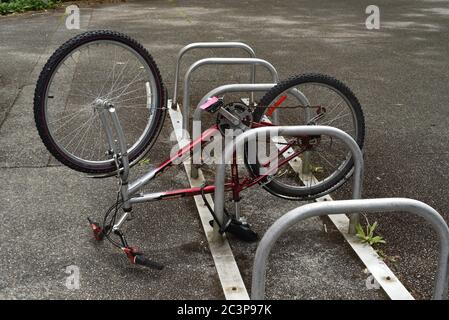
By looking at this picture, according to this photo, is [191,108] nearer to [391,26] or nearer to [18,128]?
[18,128]

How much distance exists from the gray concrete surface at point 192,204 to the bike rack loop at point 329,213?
0.78 metres

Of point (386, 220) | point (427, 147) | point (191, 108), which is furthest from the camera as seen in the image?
point (191, 108)

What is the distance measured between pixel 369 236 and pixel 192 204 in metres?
1.33

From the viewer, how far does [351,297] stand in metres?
2.94

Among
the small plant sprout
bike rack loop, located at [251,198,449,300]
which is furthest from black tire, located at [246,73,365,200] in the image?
bike rack loop, located at [251,198,449,300]

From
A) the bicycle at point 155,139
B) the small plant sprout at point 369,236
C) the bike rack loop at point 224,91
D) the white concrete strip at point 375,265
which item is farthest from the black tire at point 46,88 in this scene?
the small plant sprout at point 369,236

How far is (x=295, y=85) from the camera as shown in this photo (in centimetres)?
355

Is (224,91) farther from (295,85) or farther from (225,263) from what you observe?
(225,263)

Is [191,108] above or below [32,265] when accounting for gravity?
above

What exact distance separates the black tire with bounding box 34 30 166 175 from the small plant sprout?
5.22ft

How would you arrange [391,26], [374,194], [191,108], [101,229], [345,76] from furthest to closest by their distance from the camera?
[391,26]
[345,76]
[191,108]
[374,194]
[101,229]

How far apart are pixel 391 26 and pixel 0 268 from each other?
10.2m
